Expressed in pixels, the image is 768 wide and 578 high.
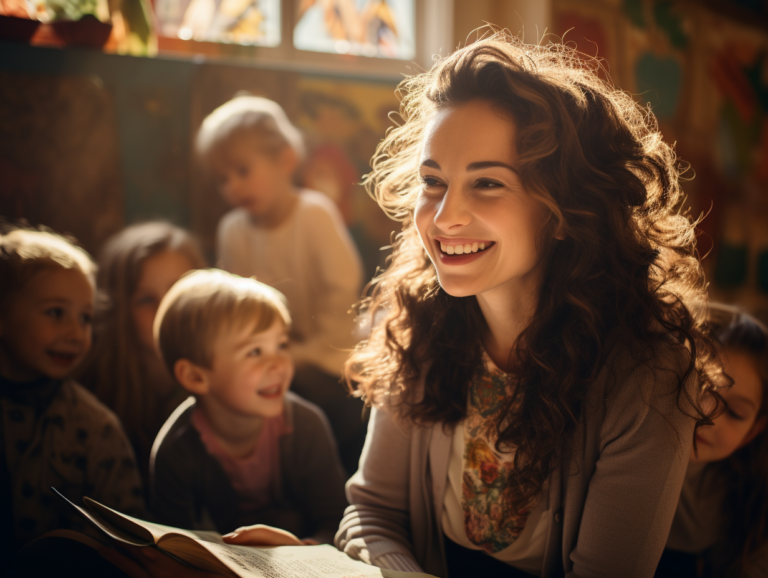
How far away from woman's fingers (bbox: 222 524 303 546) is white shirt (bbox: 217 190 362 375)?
51 centimetres

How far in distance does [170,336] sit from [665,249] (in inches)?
41.2

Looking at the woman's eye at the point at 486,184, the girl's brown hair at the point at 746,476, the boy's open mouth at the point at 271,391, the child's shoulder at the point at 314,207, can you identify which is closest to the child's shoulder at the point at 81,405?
the boy's open mouth at the point at 271,391

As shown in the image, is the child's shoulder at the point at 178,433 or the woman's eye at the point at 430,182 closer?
the woman's eye at the point at 430,182

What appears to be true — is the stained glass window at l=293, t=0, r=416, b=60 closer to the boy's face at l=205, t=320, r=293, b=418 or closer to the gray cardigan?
the boy's face at l=205, t=320, r=293, b=418

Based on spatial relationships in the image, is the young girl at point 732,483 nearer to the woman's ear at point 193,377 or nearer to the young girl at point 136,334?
the woman's ear at point 193,377

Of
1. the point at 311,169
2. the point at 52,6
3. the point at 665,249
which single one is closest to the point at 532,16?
the point at 311,169

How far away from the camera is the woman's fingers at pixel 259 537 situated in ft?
3.52

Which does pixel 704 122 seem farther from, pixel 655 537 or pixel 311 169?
pixel 655 537

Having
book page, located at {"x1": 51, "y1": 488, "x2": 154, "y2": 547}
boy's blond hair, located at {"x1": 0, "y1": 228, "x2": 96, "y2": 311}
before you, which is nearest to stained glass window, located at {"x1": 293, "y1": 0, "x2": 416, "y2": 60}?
boy's blond hair, located at {"x1": 0, "y1": 228, "x2": 96, "y2": 311}

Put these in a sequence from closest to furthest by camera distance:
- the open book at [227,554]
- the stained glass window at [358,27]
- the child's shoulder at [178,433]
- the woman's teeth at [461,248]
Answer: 1. the open book at [227,554]
2. the woman's teeth at [461,248]
3. the child's shoulder at [178,433]
4. the stained glass window at [358,27]

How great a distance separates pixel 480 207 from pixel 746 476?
0.86 meters

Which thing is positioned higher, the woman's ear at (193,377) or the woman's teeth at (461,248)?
the woman's teeth at (461,248)

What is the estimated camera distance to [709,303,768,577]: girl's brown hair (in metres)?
1.24

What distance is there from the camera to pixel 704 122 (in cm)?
250
